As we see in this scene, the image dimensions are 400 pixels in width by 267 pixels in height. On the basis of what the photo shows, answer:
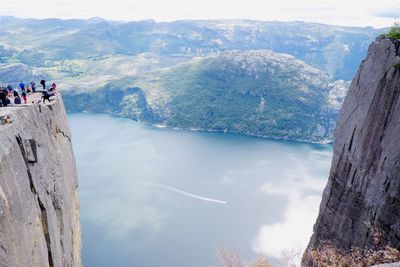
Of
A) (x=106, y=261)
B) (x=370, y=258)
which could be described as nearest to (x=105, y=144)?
(x=106, y=261)

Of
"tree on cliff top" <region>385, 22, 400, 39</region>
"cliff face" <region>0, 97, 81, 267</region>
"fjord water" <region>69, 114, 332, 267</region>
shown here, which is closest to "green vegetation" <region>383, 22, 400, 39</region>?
"tree on cliff top" <region>385, 22, 400, 39</region>

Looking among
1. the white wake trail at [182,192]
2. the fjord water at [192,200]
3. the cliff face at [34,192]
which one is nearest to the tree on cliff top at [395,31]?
the cliff face at [34,192]

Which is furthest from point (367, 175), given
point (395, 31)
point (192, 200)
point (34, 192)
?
point (192, 200)

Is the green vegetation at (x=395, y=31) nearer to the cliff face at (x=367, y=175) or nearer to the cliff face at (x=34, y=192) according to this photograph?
the cliff face at (x=367, y=175)

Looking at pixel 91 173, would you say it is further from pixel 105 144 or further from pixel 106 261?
pixel 106 261

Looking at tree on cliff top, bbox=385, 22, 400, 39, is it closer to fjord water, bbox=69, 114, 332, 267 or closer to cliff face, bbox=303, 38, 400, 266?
cliff face, bbox=303, 38, 400, 266

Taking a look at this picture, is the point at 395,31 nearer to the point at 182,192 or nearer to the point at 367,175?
the point at 367,175
